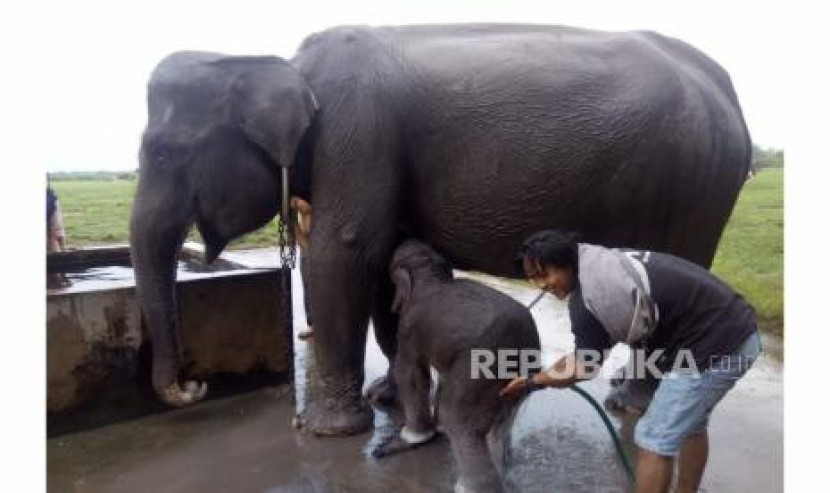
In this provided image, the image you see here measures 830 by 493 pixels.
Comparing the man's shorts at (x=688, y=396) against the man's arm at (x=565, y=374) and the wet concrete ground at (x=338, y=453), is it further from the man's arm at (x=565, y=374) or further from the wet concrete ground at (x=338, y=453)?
the wet concrete ground at (x=338, y=453)

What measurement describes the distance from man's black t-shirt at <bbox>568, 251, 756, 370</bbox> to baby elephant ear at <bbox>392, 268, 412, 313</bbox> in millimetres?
893

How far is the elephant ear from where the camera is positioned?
3.26m

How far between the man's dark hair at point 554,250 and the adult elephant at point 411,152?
0.96 m

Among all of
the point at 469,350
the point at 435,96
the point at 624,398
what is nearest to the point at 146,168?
the point at 435,96

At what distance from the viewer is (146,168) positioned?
3354 mm

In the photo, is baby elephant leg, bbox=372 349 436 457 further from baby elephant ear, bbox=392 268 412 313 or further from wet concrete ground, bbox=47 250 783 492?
baby elephant ear, bbox=392 268 412 313

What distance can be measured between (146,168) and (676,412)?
2.59 meters

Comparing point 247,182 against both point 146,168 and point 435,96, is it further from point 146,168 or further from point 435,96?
point 435,96

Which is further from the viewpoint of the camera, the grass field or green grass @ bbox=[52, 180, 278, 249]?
green grass @ bbox=[52, 180, 278, 249]

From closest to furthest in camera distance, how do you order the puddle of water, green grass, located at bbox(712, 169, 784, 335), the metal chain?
the metal chain
the puddle of water
green grass, located at bbox(712, 169, 784, 335)

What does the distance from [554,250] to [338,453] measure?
5.56 ft

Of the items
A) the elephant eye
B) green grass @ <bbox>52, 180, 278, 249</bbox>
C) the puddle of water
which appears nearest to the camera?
the elephant eye

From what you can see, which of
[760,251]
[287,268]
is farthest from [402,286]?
[760,251]

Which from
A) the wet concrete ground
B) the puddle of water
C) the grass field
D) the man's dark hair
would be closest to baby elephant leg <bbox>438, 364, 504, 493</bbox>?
the wet concrete ground
